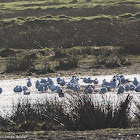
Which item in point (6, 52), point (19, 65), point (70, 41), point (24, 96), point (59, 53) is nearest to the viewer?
point (24, 96)

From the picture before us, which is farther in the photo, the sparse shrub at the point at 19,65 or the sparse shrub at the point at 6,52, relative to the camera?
the sparse shrub at the point at 6,52

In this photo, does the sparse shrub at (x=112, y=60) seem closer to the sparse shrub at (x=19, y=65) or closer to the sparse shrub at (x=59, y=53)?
the sparse shrub at (x=59, y=53)

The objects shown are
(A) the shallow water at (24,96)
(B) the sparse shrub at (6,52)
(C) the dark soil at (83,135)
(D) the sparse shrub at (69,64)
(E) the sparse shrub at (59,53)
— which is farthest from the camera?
(B) the sparse shrub at (6,52)

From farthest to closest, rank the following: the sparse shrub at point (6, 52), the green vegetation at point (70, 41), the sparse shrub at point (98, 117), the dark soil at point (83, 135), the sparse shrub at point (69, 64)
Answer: the sparse shrub at point (6, 52)
the green vegetation at point (70, 41)
the sparse shrub at point (69, 64)
the sparse shrub at point (98, 117)
the dark soil at point (83, 135)

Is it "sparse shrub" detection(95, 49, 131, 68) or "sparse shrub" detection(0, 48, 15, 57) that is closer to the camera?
"sparse shrub" detection(95, 49, 131, 68)

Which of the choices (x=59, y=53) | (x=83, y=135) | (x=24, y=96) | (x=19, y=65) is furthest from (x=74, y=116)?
(x=59, y=53)

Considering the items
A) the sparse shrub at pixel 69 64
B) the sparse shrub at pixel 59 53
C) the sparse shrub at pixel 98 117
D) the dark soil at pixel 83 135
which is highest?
the sparse shrub at pixel 59 53

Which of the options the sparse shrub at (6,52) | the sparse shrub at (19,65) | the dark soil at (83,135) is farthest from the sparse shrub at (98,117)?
the sparse shrub at (6,52)

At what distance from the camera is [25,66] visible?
2266 cm

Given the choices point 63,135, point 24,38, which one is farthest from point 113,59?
point 63,135

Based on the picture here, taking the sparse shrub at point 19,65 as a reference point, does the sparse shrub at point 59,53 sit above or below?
above

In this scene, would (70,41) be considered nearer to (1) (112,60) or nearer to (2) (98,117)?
(1) (112,60)

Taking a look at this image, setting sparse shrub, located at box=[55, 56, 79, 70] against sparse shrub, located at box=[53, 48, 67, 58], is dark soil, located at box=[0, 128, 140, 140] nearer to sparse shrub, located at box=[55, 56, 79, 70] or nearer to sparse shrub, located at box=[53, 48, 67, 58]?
sparse shrub, located at box=[55, 56, 79, 70]

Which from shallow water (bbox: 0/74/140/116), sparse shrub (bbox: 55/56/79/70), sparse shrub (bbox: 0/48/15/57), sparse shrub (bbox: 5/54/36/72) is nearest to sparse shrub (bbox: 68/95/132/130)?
shallow water (bbox: 0/74/140/116)
